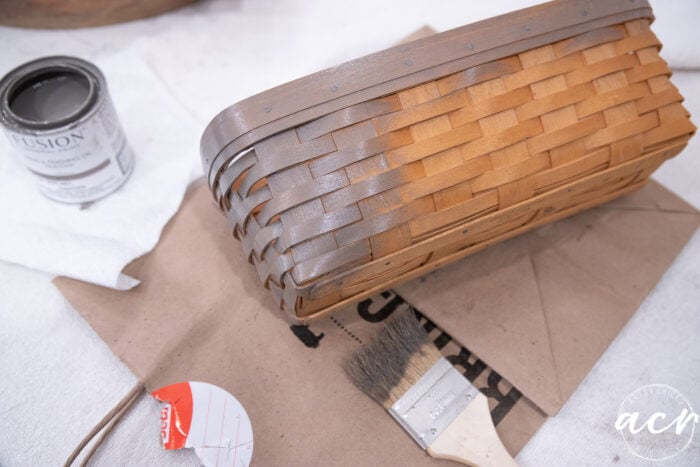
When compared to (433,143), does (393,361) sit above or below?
below

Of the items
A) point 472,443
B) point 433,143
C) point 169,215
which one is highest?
point 433,143

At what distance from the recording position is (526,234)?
2.40ft

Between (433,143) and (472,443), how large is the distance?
29 cm

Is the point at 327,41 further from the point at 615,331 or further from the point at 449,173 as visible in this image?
the point at 615,331

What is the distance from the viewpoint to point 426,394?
60cm

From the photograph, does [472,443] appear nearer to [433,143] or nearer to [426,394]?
A: [426,394]

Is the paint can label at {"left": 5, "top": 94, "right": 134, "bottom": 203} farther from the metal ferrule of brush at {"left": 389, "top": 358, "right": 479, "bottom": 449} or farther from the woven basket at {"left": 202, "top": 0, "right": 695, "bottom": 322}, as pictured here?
the metal ferrule of brush at {"left": 389, "top": 358, "right": 479, "bottom": 449}

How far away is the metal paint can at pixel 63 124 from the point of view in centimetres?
63

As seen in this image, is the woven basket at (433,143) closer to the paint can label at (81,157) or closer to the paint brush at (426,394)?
the paint brush at (426,394)

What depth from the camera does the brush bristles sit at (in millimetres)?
604

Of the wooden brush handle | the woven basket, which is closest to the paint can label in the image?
the woven basket

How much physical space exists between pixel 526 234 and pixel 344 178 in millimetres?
305

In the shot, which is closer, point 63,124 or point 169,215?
point 63,124

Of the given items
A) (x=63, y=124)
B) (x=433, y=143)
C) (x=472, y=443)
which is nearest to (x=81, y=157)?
(x=63, y=124)
